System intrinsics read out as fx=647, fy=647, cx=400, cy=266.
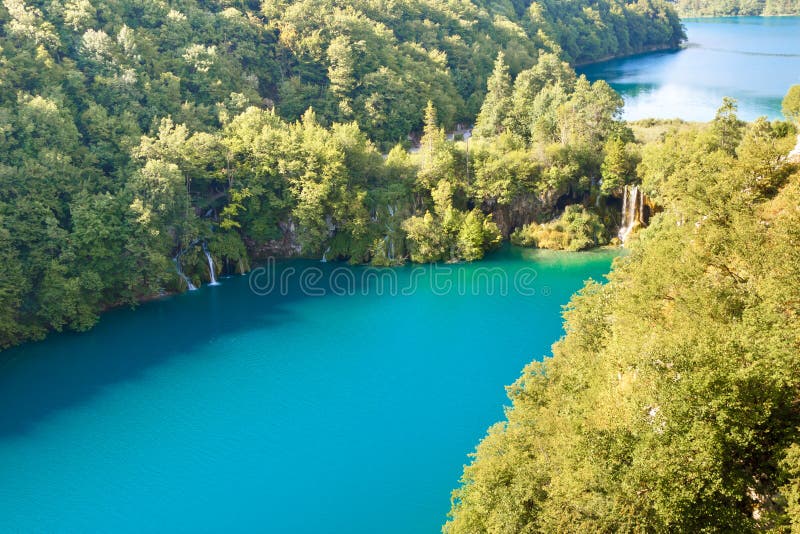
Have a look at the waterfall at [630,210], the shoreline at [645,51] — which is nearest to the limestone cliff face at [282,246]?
the waterfall at [630,210]

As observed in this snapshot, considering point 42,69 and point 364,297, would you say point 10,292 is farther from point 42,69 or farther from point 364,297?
point 364,297

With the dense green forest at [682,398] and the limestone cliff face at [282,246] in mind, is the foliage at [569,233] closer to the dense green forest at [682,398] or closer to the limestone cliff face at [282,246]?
the limestone cliff face at [282,246]

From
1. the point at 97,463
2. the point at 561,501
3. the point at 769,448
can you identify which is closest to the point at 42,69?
the point at 97,463

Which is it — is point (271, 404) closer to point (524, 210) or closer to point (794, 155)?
point (794, 155)

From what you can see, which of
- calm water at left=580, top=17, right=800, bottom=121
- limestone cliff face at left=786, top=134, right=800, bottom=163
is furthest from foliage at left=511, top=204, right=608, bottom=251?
calm water at left=580, top=17, right=800, bottom=121

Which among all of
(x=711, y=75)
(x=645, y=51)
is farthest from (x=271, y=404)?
(x=645, y=51)
